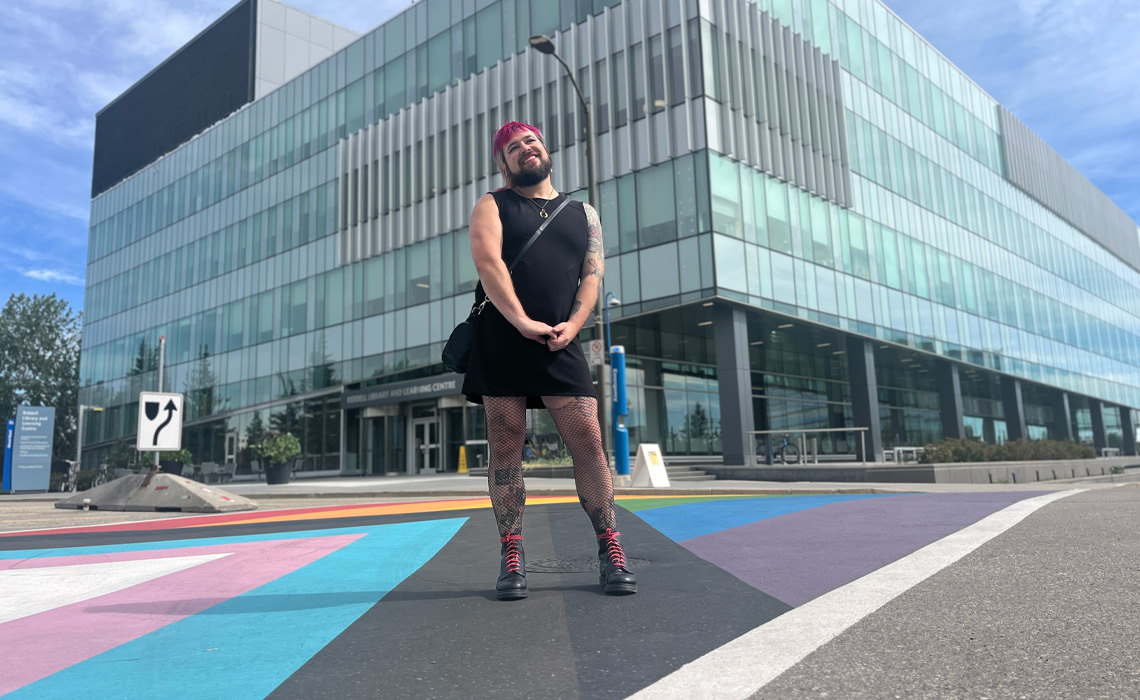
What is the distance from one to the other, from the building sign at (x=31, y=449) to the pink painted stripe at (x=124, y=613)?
31.1 metres

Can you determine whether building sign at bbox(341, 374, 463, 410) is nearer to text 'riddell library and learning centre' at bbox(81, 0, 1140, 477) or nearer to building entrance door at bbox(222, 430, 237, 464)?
text 'riddell library and learning centre' at bbox(81, 0, 1140, 477)

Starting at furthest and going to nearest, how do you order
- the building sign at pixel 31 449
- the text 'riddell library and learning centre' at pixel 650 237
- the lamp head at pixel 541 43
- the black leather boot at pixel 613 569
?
the building sign at pixel 31 449 < the text 'riddell library and learning centre' at pixel 650 237 < the lamp head at pixel 541 43 < the black leather boot at pixel 613 569

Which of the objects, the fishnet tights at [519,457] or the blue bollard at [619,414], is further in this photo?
the blue bollard at [619,414]

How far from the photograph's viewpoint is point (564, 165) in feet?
82.0

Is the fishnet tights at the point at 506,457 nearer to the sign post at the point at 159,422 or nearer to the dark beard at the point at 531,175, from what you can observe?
the dark beard at the point at 531,175

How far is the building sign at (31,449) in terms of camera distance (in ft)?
96.4

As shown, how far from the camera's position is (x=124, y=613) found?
123 inches

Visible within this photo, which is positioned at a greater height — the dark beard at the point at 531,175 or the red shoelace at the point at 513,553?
the dark beard at the point at 531,175

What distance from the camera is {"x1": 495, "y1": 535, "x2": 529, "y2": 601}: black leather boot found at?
3016mm

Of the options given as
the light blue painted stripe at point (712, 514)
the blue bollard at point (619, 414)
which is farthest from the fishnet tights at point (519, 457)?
the blue bollard at point (619, 414)

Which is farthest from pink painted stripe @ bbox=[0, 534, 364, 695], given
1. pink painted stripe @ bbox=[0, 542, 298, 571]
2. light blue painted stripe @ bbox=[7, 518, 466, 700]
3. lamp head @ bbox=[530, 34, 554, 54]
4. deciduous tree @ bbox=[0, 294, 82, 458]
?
deciduous tree @ bbox=[0, 294, 82, 458]

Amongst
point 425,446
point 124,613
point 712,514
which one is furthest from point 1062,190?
point 124,613

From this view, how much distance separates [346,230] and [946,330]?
2608 cm

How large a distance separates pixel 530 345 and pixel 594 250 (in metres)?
0.61
